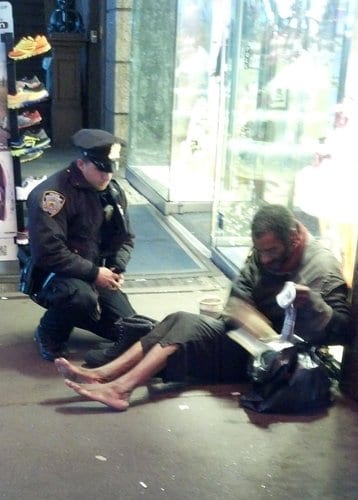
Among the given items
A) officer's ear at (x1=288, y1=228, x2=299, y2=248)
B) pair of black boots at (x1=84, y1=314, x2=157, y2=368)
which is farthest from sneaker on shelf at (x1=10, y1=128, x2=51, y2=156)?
officer's ear at (x1=288, y1=228, x2=299, y2=248)

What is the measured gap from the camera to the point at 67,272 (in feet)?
13.4

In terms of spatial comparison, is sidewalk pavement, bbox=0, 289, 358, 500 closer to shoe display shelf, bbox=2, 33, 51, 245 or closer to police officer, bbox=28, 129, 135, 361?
police officer, bbox=28, 129, 135, 361

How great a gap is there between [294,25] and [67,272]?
2.18 meters

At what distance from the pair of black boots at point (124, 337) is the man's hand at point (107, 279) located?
0.76ft

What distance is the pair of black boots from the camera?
384cm

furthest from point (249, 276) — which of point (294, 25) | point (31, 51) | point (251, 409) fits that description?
point (31, 51)

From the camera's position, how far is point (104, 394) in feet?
11.8

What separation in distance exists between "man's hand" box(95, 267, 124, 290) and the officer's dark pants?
53 mm

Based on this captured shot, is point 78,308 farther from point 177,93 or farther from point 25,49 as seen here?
point 177,93

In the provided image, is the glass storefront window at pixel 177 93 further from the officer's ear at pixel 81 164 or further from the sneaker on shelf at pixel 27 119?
the officer's ear at pixel 81 164

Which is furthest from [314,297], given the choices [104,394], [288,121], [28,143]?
[28,143]

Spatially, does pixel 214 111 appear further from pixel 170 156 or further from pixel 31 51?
pixel 31 51

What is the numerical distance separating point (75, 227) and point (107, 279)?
33cm

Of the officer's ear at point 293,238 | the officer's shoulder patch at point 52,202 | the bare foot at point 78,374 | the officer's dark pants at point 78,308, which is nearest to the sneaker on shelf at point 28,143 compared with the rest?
the officer's shoulder patch at point 52,202
